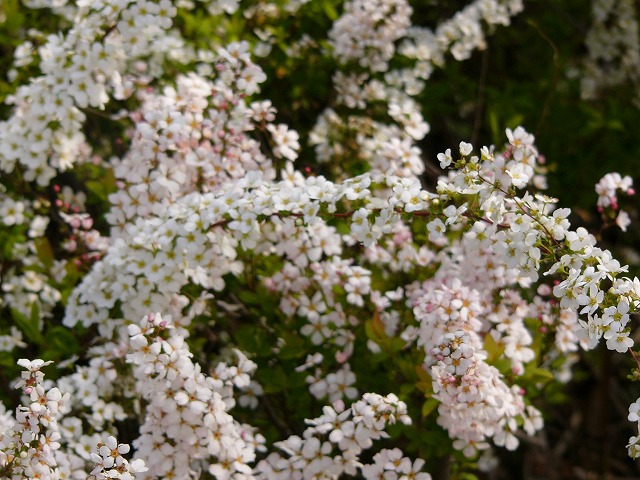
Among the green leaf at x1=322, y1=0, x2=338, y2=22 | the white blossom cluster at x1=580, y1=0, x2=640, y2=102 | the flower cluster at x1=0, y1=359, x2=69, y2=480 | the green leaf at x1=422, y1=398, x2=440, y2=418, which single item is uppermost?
the green leaf at x1=322, y1=0, x2=338, y2=22

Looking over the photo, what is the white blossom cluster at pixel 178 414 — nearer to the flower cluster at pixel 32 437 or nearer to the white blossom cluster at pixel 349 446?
the white blossom cluster at pixel 349 446

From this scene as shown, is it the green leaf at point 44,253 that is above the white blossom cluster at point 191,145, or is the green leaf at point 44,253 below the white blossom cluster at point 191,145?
below

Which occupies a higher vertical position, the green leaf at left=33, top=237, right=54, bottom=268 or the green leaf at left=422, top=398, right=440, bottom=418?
the green leaf at left=422, top=398, right=440, bottom=418

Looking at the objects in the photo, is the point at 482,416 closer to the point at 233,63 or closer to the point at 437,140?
the point at 233,63

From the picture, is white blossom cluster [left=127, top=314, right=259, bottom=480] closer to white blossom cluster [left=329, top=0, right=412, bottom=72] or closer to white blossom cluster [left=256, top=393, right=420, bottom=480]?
white blossom cluster [left=256, top=393, right=420, bottom=480]

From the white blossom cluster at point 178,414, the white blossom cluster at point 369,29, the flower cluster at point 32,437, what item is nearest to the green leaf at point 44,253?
the white blossom cluster at point 178,414

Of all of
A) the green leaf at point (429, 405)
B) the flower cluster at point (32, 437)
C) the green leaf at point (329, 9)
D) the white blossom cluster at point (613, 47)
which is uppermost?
the green leaf at point (329, 9)

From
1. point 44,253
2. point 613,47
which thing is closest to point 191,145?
point 44,253

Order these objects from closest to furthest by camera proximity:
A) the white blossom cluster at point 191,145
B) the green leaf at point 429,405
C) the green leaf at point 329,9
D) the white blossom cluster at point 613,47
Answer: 1. the green leaf at point 429,405
2. the white blossom cluster at point 191,145
3. the green leaf at point 329,9
4. the white blossom cluster at point 613,47

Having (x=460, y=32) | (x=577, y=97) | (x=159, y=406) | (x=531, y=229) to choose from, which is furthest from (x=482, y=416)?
(x=577, y=97)

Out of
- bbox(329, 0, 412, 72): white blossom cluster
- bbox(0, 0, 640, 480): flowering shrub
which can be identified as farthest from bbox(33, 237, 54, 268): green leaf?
bbox(329, 0, 412, 72): white blossom cluster
